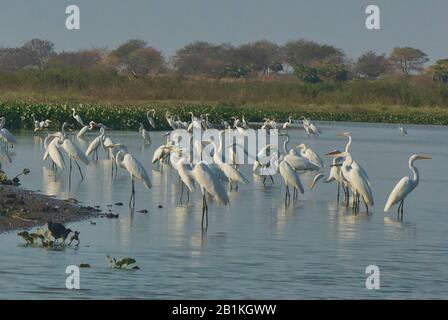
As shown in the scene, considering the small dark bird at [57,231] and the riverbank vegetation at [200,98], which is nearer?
the small dark bird at [57,231]

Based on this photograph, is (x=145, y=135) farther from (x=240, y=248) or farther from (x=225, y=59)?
(x=225, y=59)

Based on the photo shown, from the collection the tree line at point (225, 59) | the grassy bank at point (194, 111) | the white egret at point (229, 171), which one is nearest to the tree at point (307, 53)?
the tree line at point (225, 59)

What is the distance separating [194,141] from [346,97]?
38.7 metres

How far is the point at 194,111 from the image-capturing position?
1805 inches

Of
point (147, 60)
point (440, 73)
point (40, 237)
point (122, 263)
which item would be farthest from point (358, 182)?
point (147, 60)

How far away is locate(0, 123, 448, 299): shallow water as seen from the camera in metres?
10.6

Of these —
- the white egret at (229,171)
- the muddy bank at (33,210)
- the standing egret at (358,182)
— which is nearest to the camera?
the muddy bank at (33,210)

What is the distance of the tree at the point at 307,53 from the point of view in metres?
97.2

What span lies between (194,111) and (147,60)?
5142 cm

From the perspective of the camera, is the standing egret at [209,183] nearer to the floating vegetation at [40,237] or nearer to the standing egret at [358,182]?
the standing egret at [358,182]

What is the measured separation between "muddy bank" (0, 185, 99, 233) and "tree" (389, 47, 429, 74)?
8703 centimetres

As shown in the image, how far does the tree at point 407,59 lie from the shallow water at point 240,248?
81670 mm

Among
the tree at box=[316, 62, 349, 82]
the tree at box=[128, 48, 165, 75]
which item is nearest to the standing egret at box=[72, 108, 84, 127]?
the tree at box=[316, 62, 349, 82]
